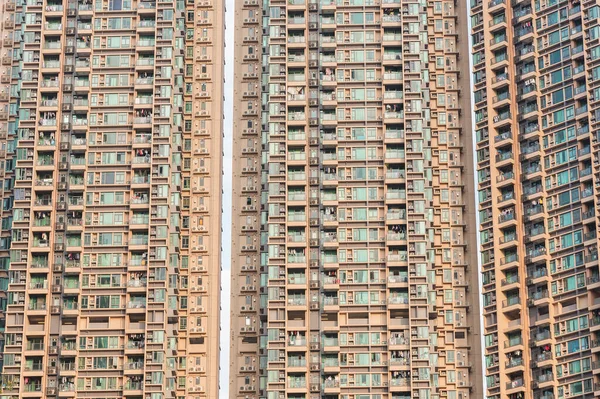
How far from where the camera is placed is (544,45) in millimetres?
121625

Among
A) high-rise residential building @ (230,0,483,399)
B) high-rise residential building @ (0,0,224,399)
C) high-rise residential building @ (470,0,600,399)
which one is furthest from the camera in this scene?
high-rise residential building @ (230,0,483,399)

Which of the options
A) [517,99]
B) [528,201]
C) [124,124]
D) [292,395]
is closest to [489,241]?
[528,201]

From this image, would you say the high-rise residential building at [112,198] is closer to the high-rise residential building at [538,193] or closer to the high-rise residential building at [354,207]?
the high-rise residential building at [354,207]

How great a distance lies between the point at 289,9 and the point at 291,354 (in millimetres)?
28840

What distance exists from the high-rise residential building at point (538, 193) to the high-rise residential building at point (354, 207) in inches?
94.3

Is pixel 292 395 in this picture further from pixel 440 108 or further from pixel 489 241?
pixel 440 108

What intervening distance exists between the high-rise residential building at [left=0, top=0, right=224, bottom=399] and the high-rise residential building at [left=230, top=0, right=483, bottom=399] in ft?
11.1

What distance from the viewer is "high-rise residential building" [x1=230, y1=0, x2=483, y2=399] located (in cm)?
11438

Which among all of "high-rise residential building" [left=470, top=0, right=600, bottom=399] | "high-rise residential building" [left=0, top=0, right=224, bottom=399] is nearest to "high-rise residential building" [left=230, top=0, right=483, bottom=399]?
"high-rise residential building" [left=470, top=0, right=600, bottom=399]

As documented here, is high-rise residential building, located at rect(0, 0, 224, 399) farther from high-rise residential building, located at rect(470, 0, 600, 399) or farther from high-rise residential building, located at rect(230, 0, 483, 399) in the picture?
high-rise residential building, located at rect(470, 0, 600, 399)

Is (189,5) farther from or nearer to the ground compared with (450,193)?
farther from the ground

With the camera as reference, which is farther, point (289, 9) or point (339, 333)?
point (289, 9)

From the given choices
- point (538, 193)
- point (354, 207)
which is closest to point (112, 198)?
point (354, 207)

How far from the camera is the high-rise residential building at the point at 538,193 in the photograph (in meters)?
113
